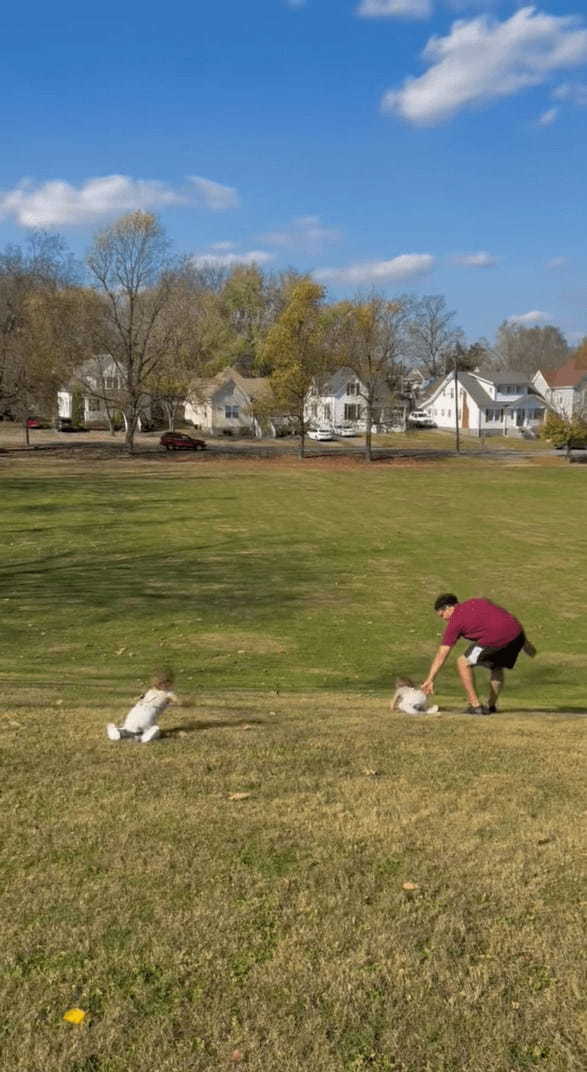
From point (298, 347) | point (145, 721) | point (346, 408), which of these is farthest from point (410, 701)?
point (346, 408)

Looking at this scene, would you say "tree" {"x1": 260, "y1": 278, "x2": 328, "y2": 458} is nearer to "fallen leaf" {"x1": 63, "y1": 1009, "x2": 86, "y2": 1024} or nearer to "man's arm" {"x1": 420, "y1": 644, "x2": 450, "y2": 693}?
"man's arm" {"x1": 420, "y1": 644, "x2": 450, "y2": 693}

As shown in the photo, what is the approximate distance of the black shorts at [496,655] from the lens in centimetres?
1067

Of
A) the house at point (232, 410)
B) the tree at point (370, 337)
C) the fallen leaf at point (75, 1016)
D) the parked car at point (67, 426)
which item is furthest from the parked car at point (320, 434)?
the fallen leaf at point (75, 1016)

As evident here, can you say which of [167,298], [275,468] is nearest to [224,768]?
[275,468]

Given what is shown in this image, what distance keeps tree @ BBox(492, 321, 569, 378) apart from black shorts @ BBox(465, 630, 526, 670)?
145474 mm

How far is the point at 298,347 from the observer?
6738 centimetres

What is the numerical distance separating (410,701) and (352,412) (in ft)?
295

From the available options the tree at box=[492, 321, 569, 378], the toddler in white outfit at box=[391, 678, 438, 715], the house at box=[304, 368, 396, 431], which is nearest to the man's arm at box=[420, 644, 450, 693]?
the toddler in white outfit at box=[391, 678, 438, 715]

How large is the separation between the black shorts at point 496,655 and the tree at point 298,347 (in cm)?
5803

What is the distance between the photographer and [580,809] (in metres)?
6.93

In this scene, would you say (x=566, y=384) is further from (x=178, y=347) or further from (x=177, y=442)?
(x=178, y=347)

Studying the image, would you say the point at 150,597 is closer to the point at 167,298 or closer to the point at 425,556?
the point at 425,556

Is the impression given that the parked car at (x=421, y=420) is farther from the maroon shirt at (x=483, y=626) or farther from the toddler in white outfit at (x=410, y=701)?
the toddler in white outfit at (x=410, y=701)

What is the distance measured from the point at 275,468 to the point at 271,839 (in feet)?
184
